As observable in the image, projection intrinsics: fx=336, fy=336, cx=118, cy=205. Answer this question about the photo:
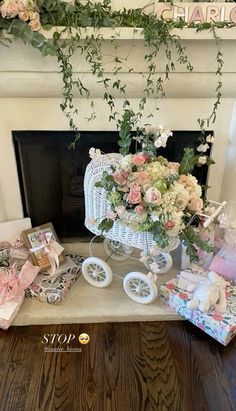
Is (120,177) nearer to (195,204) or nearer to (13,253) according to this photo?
(195,204)

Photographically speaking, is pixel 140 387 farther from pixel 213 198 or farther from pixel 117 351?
pixel 213 198

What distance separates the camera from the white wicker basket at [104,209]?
59.6 inches

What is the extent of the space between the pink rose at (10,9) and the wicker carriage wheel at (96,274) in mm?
1122

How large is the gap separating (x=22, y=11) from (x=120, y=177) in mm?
717

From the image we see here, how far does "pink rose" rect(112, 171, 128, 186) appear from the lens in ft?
4.49

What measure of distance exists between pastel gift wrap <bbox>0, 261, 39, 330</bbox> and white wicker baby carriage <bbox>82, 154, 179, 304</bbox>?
11.2 inches

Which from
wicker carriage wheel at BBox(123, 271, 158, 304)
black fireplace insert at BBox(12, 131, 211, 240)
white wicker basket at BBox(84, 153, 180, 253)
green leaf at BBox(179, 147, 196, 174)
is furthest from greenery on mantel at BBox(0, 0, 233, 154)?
wicker carriage wheel at BBox(123, 271, 158, 304)

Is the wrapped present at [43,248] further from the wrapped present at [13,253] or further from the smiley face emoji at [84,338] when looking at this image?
the smiley face emoji at [84,338]

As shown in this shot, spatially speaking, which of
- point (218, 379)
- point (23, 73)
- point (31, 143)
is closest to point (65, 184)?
point (31, 143)

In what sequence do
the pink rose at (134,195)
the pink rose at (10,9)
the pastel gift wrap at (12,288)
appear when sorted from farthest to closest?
1. the pastel gift wrap at (12,288)
2. the pink rose at (134,195)
3. the pink rose at (10,9)

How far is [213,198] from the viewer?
75.3 inches

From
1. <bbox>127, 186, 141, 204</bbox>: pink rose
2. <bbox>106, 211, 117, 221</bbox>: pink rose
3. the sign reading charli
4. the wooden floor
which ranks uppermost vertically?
the sign reading charli

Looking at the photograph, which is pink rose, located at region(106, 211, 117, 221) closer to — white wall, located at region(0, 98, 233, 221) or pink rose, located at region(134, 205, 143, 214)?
pink rose, located at region(134, 205, 143, 214)

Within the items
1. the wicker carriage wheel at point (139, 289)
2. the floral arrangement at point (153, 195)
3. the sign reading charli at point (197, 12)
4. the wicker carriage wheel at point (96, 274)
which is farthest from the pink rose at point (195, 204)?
the sign reading charli at point (197, 12)
